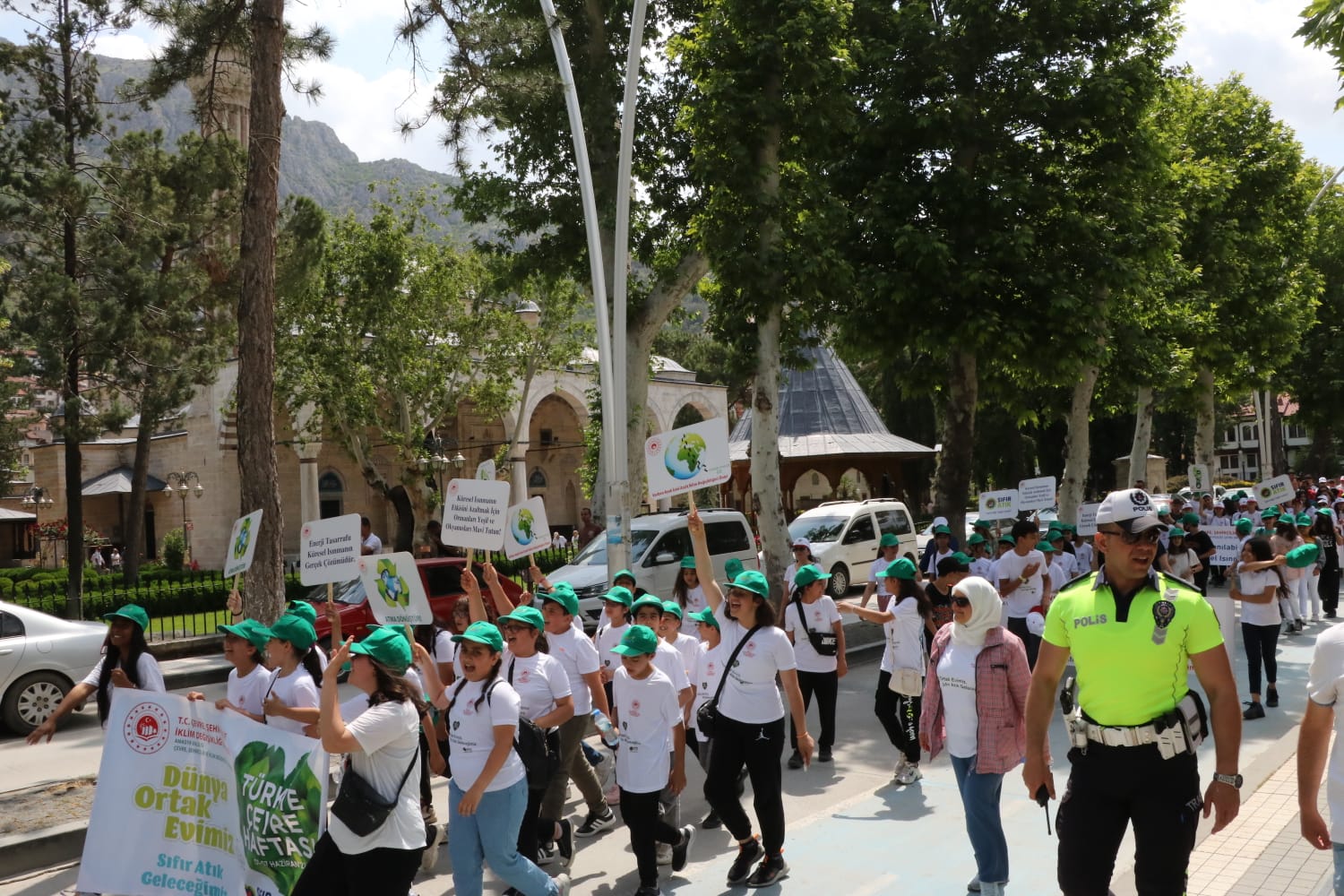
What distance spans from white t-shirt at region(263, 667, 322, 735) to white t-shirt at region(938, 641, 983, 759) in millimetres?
3264

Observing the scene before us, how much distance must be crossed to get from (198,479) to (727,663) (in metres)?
36.1

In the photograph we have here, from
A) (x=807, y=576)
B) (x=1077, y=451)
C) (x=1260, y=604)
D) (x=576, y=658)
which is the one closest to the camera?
(x=576, y=658)

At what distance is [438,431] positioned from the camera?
1914 inches

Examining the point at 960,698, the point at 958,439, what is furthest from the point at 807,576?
the point at 958,439

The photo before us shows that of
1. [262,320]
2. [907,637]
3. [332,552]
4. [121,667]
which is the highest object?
[262,320]

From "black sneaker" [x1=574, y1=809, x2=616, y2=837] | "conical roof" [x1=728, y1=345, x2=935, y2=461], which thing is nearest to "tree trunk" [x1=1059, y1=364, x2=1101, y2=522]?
"conical roof" [x1=728, y1=345, x2=935, y2=461]

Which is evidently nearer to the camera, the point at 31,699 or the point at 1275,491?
the point at 31,699

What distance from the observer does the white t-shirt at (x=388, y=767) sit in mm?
4672

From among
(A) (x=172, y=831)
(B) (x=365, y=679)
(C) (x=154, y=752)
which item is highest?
(B) (x=365, y=679)

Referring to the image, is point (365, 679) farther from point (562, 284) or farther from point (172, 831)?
point (562, 284)

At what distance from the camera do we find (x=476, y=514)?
8859 millimetres

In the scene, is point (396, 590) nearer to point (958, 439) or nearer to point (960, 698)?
point (960, 698)

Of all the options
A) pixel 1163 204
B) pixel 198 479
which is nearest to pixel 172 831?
pixel 1163 204

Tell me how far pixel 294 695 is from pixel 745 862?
2.66 m
